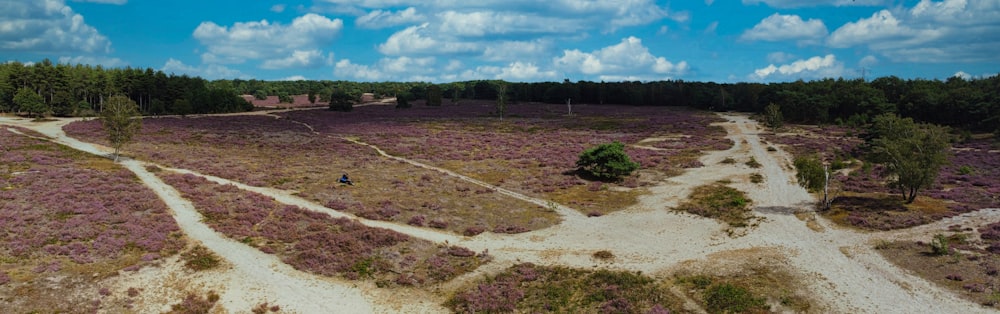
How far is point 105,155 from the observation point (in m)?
57.4

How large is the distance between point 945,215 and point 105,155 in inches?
2985

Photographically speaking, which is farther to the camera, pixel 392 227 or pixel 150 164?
pixel 150 164

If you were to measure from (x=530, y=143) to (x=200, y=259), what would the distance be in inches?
2396

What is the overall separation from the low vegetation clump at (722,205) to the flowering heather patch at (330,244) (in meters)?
19.2

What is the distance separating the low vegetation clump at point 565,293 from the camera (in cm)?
2450

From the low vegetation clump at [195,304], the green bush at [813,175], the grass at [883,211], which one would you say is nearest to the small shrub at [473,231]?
the low vegetation clump at [195,304]

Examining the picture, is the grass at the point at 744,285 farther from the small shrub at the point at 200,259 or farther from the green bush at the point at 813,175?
the small shrub at the point at 200,259

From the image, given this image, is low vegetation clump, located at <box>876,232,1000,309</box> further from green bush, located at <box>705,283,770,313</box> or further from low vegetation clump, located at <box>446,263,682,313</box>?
low vegetation clump, located at <box>446,263,682,313</box>

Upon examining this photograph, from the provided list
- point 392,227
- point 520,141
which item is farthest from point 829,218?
point 520,141

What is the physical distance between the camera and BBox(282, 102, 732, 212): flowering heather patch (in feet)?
173

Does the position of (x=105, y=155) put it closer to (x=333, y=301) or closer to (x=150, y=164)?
(x=150, y=164)

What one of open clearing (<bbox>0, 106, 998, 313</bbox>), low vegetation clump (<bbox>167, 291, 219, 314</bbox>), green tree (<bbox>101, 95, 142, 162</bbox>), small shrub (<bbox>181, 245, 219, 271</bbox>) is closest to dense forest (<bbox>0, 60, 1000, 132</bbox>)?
open clearing (<bbox>0, 106, 998, 313</bbox>)

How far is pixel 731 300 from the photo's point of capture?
81.0ft

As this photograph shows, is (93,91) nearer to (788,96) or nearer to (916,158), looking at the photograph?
(916,158)
